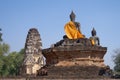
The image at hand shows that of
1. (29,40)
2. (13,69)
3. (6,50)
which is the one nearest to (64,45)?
(29,40)

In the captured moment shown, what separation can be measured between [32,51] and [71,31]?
70.7 feet

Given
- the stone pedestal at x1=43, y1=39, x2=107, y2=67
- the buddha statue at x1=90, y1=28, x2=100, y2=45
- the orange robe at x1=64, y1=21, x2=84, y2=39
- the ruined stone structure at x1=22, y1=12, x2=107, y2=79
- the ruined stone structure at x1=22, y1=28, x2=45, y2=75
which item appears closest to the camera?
the ruined stone structure at x1=22, y1=12, x2=107, y2=79

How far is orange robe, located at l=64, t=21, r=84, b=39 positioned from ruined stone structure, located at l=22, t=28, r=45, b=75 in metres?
20.4

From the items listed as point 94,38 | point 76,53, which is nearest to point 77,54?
point 76,53

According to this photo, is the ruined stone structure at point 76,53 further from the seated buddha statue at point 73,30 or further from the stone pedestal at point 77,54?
the seated buddha statue at point 73,30

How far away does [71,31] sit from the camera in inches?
841

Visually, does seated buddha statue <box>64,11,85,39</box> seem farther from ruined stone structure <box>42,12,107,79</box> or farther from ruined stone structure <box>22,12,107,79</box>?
ruined stone structure <box>42,12,107,79</box>

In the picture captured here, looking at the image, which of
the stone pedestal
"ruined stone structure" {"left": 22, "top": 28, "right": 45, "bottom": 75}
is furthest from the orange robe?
"ruined stone structure" {"left": 22, "top": 28, "right": 45, "bottom": 75}

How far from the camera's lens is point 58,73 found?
755 inches

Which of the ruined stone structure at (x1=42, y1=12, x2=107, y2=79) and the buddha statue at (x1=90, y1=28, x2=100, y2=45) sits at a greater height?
the buddha statue at (x1=90, y1=28, x2=100, y2=45)

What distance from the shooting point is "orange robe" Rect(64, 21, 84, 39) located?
69.7ft

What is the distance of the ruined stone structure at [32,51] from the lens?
41809 millimetres

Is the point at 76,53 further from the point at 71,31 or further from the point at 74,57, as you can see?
the point at 71,31

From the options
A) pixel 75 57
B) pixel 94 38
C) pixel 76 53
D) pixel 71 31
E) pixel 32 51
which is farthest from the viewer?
pixel 32 51
